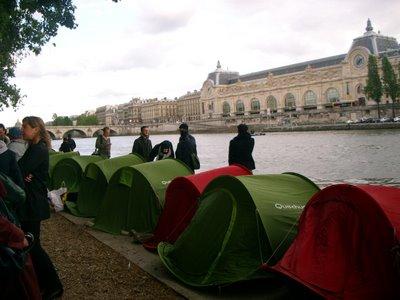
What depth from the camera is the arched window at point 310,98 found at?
339 ft

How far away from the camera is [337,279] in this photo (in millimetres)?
4238

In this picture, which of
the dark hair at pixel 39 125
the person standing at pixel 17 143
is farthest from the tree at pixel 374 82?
the dark hair at pixel 39 125

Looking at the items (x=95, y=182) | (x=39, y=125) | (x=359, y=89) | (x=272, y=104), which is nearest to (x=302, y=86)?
(x=272, y=104)

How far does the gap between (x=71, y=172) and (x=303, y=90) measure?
98.3 m

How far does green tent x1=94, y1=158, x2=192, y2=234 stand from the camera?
24.4ft

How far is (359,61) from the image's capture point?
91312 mm

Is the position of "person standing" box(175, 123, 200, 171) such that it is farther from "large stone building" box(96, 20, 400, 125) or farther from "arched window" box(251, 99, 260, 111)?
"arched window" box(251, 99, 260, 111)

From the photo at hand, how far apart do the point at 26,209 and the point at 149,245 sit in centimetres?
251

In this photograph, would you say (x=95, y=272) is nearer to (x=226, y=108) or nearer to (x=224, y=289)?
(x=224, y=289)

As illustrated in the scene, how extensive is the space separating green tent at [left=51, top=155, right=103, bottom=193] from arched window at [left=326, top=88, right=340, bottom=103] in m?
92.4

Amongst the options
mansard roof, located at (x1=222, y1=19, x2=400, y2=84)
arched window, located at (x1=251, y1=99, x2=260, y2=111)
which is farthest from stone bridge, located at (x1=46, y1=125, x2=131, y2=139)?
mansard roof, located at (x1=222, y1=19, x2=400, y2=84)

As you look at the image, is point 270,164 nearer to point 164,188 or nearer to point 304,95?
point 164,188

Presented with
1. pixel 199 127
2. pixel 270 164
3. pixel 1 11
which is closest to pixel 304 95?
pixel 199 127

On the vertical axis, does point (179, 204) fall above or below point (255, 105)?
below
